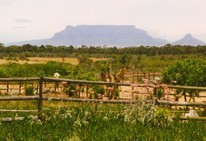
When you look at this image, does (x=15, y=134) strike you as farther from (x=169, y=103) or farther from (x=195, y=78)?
(x=195, y=78)

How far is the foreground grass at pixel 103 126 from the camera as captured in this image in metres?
8.50

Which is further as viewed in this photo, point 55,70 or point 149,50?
point 149,50

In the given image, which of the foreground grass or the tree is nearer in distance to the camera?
the foreground grass

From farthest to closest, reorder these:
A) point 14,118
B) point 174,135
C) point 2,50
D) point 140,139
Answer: point 2,50 < point 14,118 < point 174,135 < point 140,139

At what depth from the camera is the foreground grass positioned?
8.50 meters

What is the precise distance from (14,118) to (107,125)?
89.0 inches

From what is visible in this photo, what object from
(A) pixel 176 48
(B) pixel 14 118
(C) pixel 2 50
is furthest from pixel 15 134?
(A) pixel 176 48

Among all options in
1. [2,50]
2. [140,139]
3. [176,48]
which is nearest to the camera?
[140,139]

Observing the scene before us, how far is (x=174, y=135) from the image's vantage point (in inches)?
350

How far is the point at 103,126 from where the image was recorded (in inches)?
384

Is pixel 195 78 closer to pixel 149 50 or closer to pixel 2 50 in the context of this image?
pixel 2 50

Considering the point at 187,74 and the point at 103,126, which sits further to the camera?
the point at 187,74

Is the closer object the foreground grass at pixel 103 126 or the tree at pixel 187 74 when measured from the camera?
the foreground grass at pixel 103 126

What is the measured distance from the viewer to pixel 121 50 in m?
137
